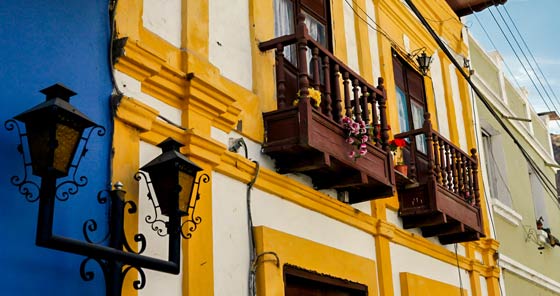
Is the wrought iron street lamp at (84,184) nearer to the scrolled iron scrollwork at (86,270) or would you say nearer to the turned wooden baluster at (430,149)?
the scrolled iron scrollwork at (86,270)

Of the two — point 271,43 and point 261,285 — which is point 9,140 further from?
point 271,43

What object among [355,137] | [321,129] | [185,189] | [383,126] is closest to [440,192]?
[383,126]

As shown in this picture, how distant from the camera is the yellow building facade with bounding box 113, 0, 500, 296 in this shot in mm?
4855

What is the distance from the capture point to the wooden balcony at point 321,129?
5.88 metres

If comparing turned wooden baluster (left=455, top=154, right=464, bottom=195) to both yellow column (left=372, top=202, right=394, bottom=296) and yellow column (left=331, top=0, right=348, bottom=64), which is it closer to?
yellow column (left=372, top=202, right=394, bottom=296)

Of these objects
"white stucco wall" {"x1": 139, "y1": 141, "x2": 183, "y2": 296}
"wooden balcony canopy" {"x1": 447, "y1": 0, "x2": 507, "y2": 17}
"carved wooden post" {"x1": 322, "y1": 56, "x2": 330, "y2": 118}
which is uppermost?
"wooden balcony canopy" {"x1": 447, "y1": 0, "x2": 507, "y2": 17}

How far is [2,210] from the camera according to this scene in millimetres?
3699

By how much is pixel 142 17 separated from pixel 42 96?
3.92ft

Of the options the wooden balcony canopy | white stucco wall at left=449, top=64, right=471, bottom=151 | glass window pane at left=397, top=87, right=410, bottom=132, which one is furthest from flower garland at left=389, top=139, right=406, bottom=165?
the wooden balcony canopy

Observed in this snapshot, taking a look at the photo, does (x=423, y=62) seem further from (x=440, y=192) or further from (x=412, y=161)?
(x=440, y=192)

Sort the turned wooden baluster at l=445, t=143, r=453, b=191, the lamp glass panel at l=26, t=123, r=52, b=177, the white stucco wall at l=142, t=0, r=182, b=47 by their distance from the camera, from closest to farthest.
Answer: the lamp glass panel at l=26, t=123, r=52, b=177
the white stucco wall at l=142, t=0, r=182, b=47
the turned wooden baluster at l=445, t=143, r=453, b=191

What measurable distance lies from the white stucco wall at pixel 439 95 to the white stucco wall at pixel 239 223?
413cm

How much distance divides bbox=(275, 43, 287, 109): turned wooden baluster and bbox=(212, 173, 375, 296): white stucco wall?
2.49 ft

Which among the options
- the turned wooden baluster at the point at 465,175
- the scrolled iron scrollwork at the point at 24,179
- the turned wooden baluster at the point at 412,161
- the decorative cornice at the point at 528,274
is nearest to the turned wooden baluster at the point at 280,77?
the turned wooden baluster at the point at 412,161
